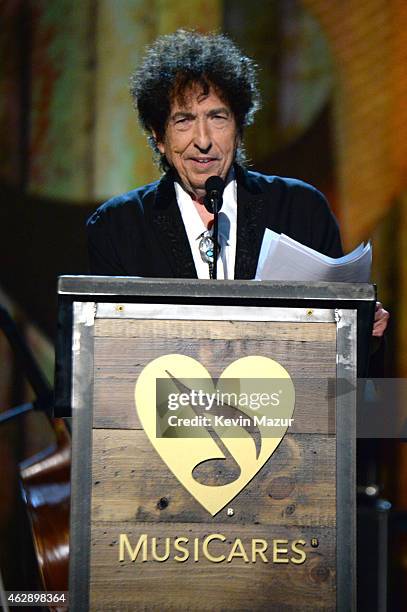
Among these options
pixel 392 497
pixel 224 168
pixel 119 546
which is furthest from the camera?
pixel 392 497

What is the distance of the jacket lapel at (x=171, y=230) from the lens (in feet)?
7.42

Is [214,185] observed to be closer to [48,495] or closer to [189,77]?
[189,77]

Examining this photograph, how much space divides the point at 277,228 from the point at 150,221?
1.04 feet

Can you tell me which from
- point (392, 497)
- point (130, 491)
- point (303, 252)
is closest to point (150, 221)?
point (303, 252)

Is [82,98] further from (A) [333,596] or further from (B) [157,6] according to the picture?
(A) [333,596]

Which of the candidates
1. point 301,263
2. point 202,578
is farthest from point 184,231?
point 202,578

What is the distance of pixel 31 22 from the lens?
3.53 metres

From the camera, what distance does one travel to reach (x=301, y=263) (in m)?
1.61

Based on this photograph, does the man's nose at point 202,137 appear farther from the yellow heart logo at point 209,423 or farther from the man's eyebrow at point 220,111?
the yellow heart logo at point 209,423

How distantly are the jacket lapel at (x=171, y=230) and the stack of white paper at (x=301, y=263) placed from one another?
61cm

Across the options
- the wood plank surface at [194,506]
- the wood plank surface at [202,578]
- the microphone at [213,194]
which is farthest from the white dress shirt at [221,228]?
the wood plank surface at [202,578]

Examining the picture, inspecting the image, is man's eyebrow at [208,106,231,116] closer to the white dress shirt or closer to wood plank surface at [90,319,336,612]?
the white dress shirt

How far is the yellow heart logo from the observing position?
152 centimetres

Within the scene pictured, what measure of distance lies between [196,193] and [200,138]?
14 cm
